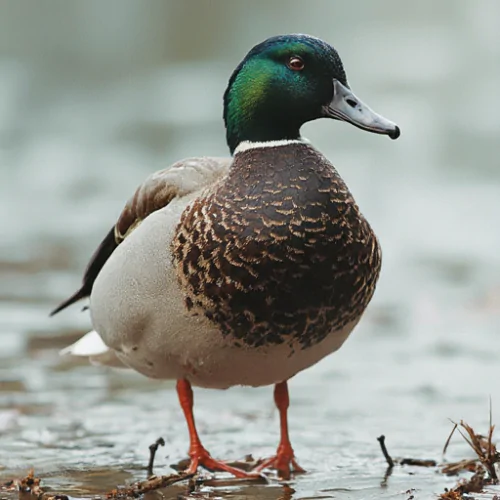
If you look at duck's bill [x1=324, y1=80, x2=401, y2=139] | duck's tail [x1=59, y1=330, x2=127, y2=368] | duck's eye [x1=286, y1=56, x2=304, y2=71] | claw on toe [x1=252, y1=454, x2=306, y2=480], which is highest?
duck's eye [x1=286, y1=56, x2=304, y2=71]

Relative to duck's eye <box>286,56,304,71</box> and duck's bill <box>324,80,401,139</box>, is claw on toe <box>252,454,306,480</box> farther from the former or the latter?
duck's eye <box>286,56,304,71</box>

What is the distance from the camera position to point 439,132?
43.3ft

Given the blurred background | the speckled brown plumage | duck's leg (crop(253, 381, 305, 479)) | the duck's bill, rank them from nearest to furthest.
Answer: the speckled brown plumage < the duck's bill < duck's leg (crop(253, 381, 305, 479)) < the blurred background

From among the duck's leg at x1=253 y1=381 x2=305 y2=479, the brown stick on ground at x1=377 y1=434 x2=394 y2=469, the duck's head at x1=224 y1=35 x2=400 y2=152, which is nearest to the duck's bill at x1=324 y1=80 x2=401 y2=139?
the duck's head at x1=224 y1=35 x2=400 y2=152

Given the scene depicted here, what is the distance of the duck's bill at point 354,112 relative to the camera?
4551 mm

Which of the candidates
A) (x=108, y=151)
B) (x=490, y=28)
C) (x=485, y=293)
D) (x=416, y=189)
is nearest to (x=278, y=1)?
(x=490, y=28)

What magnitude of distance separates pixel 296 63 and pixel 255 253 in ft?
2.60

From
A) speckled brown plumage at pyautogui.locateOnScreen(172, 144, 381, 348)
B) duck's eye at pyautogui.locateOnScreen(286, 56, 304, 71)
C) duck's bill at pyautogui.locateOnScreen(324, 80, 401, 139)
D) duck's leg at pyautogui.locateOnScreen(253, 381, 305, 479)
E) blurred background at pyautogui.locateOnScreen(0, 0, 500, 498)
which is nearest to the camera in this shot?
speckled brown plumage at pyautogui.locateOnScreen(172, 144, 381, 348)

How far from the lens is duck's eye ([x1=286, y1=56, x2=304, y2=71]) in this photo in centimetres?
465

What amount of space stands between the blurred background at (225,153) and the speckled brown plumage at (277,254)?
63cm

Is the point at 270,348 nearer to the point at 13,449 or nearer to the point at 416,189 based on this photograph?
the point at 13,449

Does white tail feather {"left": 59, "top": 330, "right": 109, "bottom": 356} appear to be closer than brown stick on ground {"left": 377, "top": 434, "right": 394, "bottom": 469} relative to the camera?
No

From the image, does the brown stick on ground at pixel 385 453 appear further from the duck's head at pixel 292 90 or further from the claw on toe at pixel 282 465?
the duck's head at pixel 292 90

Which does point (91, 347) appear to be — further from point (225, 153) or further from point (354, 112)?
point (225, 153)
